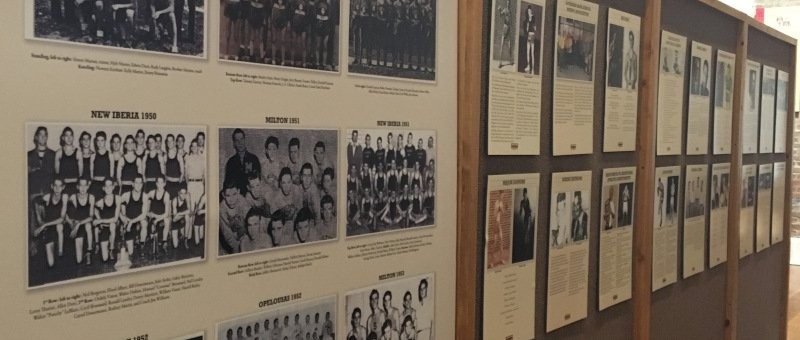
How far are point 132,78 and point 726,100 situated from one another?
3.04m

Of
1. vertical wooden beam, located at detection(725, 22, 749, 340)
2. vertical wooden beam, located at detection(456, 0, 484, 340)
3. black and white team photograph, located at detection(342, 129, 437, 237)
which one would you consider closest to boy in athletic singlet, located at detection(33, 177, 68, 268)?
black and white team photograph, located at detection(342, 129, 437, 237)

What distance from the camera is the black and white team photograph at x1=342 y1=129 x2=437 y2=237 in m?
1.64

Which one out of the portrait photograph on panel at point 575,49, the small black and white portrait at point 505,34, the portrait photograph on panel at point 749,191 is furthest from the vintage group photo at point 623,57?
the portrait photograph on panel at point 749,191

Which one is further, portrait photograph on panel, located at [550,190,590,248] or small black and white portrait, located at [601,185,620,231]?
small black and white portrait, located at [601,185,620,231]

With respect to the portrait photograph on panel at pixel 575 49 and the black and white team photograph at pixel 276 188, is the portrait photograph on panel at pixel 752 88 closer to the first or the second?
the portrait photograph on panel at pixel 575 49

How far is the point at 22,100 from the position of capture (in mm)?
1095

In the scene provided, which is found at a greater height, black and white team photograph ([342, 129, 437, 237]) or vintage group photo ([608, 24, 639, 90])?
vintage group photo ([608, 24, 639, 90])

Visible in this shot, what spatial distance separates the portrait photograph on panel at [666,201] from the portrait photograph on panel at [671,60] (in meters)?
0.42

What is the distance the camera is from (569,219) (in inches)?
94.7

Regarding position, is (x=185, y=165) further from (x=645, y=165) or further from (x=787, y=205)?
(x=787, y=205)

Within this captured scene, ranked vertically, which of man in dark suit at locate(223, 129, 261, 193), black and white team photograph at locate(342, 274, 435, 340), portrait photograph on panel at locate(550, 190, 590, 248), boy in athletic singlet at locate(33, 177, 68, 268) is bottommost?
black and white team photograph at locate(342, 274, 435, 340)

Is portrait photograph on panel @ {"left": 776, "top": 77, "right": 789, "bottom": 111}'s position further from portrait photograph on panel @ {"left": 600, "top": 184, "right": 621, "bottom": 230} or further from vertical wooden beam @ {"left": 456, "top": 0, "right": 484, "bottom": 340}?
vertical wooden beam @ {"left": 456, "top": 0, "right": 484, "bottom": 340}

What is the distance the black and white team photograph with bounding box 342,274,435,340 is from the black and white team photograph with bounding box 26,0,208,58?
658 millimetres

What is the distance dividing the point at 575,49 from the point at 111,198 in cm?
159
